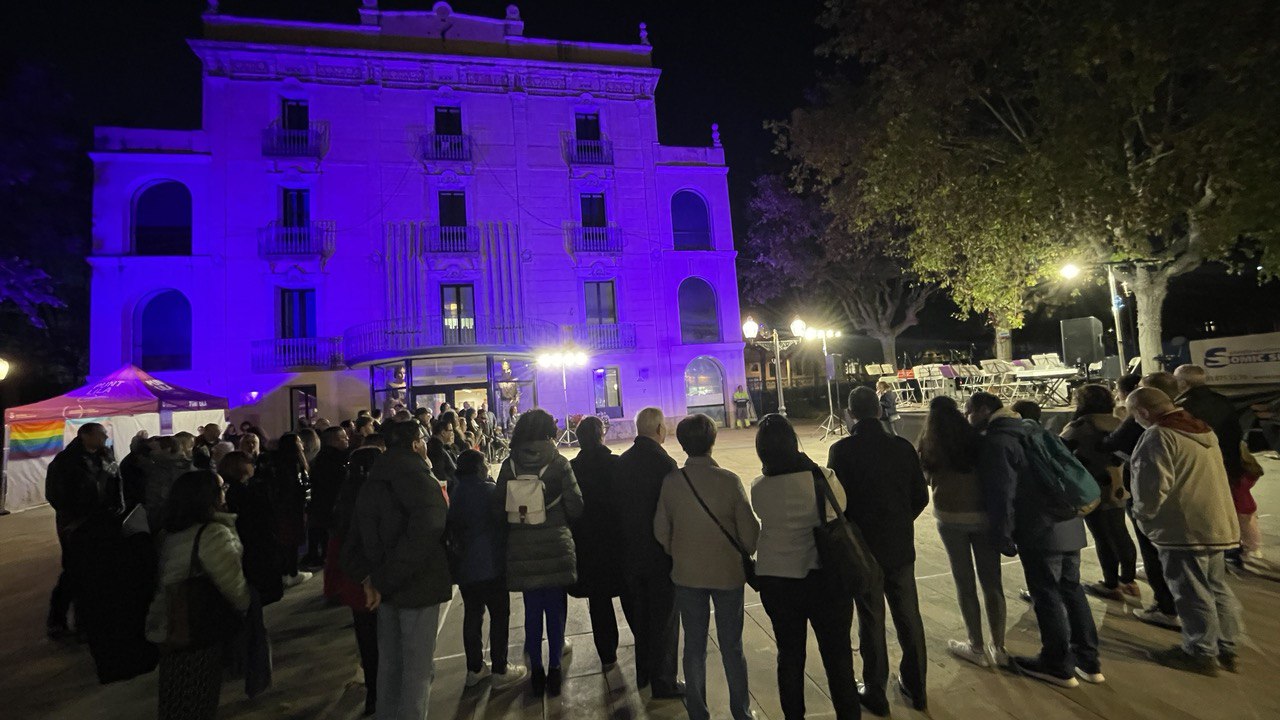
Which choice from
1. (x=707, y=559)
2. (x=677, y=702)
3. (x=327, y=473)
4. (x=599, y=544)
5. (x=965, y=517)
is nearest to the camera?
(x=707, y=559)

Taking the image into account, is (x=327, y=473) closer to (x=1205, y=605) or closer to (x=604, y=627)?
(x=604, y=627)

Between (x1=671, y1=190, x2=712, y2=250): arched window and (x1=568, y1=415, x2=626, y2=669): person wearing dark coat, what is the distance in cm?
1909

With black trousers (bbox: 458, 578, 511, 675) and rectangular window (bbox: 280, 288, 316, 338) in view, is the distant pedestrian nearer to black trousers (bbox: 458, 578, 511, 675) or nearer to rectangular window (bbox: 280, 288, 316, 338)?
black trousers (bbox: 458, 578, 511, 675)

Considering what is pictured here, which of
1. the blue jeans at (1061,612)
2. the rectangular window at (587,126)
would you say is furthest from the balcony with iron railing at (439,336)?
the blue jeans at (1061,612)

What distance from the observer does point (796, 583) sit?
2852mm

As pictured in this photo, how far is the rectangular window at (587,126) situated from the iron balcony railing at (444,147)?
3953 mm

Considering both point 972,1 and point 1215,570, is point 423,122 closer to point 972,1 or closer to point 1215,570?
point 972,1

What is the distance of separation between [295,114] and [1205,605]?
2333cm

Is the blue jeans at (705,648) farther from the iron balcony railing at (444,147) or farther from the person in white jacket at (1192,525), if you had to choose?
the iron balcony railing at (444,147)

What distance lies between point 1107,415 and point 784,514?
3.40m

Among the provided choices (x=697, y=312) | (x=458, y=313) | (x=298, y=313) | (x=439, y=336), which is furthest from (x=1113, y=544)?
(x=298, y=313)

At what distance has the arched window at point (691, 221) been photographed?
73.2ft

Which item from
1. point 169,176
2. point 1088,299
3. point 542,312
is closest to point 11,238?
point 169,176

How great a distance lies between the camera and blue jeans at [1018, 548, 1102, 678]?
3.38m
